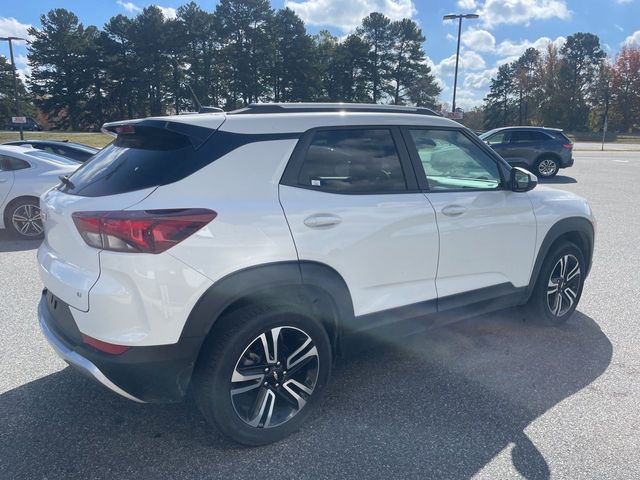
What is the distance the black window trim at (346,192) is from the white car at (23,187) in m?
5.97

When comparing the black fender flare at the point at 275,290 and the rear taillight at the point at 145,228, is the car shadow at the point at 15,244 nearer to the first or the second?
the rear taillight at the point at 145,228

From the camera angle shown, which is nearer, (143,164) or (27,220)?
(143,164)

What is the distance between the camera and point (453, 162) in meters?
3.83

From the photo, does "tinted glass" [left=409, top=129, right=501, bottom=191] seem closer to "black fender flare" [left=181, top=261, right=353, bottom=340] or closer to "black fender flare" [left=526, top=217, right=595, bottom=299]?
"black fender flare" [left=526, top=217, right=595, bottom=299]

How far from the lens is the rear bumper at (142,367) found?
2.39 meters

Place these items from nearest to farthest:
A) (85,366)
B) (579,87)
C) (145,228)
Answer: (145,228), (85,366), (579,87)

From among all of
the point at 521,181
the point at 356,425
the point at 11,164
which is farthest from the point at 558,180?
the point at 356,425

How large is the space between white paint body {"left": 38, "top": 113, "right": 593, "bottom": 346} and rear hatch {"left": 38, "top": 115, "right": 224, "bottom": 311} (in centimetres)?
1

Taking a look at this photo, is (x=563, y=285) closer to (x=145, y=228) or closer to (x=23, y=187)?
(x=145, y=228)

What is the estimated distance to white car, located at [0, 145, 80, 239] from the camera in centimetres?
744

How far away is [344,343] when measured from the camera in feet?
9.96

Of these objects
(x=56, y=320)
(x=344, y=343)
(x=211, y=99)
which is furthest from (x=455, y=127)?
(x=211, y=99)

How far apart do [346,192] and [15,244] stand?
6.45m

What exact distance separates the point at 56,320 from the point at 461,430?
7.74ft
